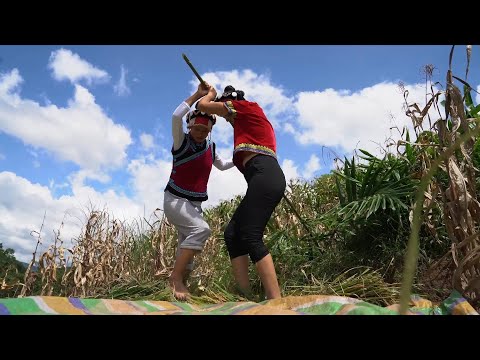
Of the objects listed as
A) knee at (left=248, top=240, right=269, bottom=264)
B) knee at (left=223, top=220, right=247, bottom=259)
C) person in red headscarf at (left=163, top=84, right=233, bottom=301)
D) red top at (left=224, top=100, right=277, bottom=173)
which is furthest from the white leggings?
knee at (left=248, top=240, right=269, bottom=264)

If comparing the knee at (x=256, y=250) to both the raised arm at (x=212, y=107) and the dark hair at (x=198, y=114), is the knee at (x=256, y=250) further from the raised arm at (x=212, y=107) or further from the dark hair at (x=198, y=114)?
the dark hair at (x=198, y=114)

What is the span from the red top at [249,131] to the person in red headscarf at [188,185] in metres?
0.38

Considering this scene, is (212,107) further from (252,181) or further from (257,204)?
(257,204)

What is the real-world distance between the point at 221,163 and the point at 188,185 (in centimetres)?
36

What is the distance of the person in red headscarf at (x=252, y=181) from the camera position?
244 cm

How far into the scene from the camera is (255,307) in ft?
5.92

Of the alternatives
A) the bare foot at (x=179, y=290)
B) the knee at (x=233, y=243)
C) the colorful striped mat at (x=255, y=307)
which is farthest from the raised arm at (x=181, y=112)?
the colorful striped mat at (x=255, y=307)

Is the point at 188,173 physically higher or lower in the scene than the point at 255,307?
higher

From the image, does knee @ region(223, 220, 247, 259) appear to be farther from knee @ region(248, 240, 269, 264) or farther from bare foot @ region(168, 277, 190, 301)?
bare foot @ region(168, 277, 190, 301)

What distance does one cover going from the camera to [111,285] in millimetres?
3709

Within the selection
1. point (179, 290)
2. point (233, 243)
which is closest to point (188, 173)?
point (233, 243)

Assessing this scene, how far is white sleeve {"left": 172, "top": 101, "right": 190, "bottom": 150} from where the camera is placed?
9.76 ft
